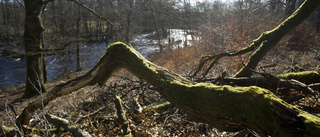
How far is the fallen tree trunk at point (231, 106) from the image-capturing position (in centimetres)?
169

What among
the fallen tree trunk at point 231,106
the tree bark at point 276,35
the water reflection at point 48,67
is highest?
the tree bark at point 276,35

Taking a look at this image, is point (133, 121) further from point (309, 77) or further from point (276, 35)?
point (276, 35)

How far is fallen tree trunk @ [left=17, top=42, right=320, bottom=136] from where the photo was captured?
169 centimetres

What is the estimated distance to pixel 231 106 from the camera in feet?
6.66

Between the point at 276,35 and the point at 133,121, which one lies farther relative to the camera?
the point at 276,35

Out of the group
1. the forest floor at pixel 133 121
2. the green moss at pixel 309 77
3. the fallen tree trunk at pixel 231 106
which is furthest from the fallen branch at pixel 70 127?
the green moss at pixel 309 77

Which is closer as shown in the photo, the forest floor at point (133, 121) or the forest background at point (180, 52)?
the forest floor at point (133, 121)

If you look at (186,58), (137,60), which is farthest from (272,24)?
(137,60)

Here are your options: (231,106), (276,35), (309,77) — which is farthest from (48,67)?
(309,77)

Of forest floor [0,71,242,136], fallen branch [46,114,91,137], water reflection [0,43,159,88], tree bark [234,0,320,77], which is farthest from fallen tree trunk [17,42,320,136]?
water reflection [0,43,159,88]

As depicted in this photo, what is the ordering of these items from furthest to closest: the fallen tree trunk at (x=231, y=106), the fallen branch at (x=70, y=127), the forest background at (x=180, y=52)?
the forest background at (x=180, y=52) → the fallen branch at (x=70, y=127) → the fallen tree trunk at (x=231, y=106)

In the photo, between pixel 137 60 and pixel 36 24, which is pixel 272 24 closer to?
pixel 137 60

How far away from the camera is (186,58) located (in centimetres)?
1451

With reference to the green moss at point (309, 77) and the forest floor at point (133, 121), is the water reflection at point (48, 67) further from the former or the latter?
the green moss at point (309, 77)
